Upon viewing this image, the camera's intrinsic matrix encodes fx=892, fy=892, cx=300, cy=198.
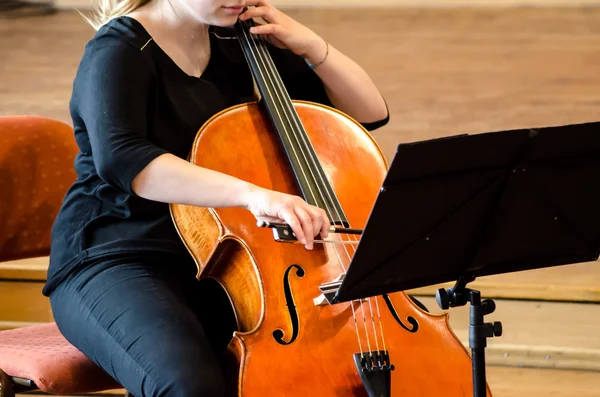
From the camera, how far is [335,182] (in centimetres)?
148

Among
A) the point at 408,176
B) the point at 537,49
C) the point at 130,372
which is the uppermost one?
the point at 408,176

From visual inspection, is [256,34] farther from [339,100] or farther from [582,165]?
[582,165]

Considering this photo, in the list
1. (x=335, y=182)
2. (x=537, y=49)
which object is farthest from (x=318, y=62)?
(x=537, y=49)

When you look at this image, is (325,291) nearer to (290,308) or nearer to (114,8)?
(290,308)

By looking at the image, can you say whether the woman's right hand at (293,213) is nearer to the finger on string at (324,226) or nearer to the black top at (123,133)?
the finger on string at (324,226)

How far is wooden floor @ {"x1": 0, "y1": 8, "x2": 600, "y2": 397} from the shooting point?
10.5ft

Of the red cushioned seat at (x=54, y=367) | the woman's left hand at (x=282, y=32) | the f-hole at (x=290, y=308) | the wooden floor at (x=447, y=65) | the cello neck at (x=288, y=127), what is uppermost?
the woman's left hand at (x=282, y=32)

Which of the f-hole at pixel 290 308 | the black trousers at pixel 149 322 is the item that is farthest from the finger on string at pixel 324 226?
the black trousers at pixel 149 322

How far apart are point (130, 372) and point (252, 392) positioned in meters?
0.20

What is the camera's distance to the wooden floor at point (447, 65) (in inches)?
126

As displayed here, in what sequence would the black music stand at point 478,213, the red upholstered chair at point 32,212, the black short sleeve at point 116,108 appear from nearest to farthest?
the black music stand at point 478,213 < the black short sleeve at point 116,108 < the red upholstered chair at point 32,212

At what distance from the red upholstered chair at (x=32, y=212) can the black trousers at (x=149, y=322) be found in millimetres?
82

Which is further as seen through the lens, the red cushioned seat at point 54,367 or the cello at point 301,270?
the red cushioned seat at point 54,367

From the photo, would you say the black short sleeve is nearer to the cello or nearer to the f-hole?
the cello
